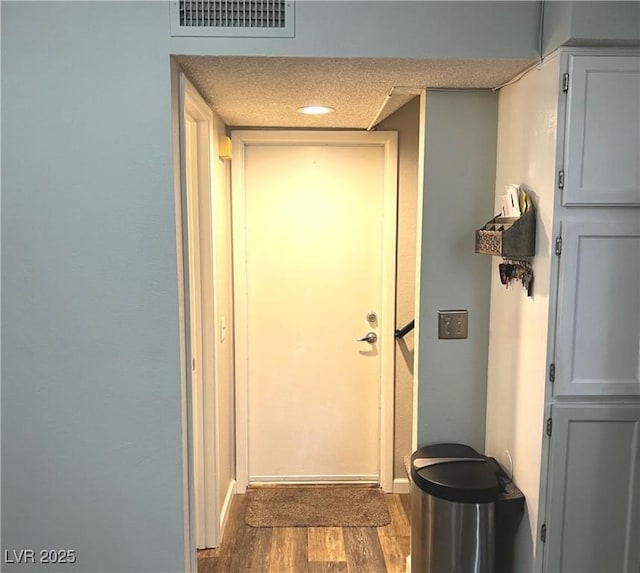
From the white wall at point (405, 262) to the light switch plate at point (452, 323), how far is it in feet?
2.46

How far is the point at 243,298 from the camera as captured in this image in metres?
3.02

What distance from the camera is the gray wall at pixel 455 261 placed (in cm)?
214

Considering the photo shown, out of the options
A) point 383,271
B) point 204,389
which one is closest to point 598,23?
point 383,271

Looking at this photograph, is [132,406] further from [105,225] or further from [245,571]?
[245,571]

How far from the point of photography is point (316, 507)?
295cm

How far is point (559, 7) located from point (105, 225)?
5.20ft

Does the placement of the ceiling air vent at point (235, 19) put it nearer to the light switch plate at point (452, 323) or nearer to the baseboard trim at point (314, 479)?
the light switch plate at point (452, 323)

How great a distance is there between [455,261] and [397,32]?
2.99 feet

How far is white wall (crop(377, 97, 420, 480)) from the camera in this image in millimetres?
2875

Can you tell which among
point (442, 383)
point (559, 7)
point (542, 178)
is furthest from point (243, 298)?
point (559, 7)

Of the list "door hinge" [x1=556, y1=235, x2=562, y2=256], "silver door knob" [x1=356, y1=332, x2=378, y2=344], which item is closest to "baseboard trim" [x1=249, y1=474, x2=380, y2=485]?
"silver door knob" [x1=356, y1=332, x2=378, y2=344]

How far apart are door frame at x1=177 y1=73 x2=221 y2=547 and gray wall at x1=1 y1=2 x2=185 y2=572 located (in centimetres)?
16

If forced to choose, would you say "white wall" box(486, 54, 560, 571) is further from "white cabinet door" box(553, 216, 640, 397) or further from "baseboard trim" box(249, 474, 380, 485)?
"baseboard trim" box(249, 474, 380, 485)

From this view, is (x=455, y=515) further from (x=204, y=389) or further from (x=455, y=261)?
(x=204, y=389)
